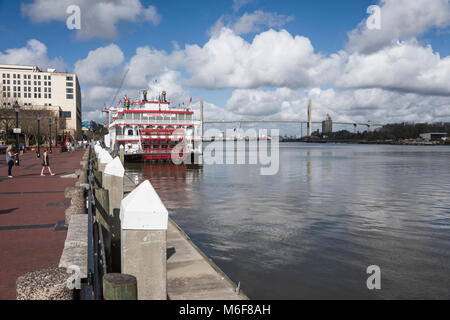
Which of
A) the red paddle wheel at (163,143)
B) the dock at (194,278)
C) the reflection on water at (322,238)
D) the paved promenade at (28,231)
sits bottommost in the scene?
the reflection on water at (322,238)

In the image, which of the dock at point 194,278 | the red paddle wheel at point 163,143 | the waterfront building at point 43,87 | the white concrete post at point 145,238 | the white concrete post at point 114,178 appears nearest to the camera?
the white concrete post at point 145,238

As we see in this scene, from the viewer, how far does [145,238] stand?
14.0 ft

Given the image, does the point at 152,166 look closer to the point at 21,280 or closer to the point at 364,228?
the point at 364,228

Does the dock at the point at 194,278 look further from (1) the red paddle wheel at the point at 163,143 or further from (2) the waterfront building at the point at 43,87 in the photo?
(2) the waterfront building at the point at 43,87

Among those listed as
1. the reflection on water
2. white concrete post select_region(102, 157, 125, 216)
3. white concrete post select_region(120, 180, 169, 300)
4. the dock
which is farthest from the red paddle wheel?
white concrete post select_region(120, 180, 169, 300)

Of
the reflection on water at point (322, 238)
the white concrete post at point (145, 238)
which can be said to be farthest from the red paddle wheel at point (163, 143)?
the white concrete post at point (145, 238)

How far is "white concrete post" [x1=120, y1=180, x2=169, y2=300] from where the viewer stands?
4137mm

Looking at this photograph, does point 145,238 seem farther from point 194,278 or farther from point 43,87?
point 43,87

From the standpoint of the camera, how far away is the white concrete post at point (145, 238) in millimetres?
4137

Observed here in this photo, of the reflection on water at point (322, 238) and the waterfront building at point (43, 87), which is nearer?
the reflection on water at point (322, 238)

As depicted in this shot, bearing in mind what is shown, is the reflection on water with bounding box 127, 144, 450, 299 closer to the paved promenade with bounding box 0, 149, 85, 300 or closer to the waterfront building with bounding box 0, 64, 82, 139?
the paved promenade with bounding box 0, 149, 85, 300

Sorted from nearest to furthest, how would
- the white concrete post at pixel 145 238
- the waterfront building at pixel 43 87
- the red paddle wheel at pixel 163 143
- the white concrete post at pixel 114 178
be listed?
the white concrete post at pixel 145 238 → the white concrete post at pixel 114 178 → the red paddle wheel at pixel 163 143 → the waterfront building at pixel 43 87

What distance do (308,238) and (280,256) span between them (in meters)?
2.15

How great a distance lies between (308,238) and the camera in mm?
12008
